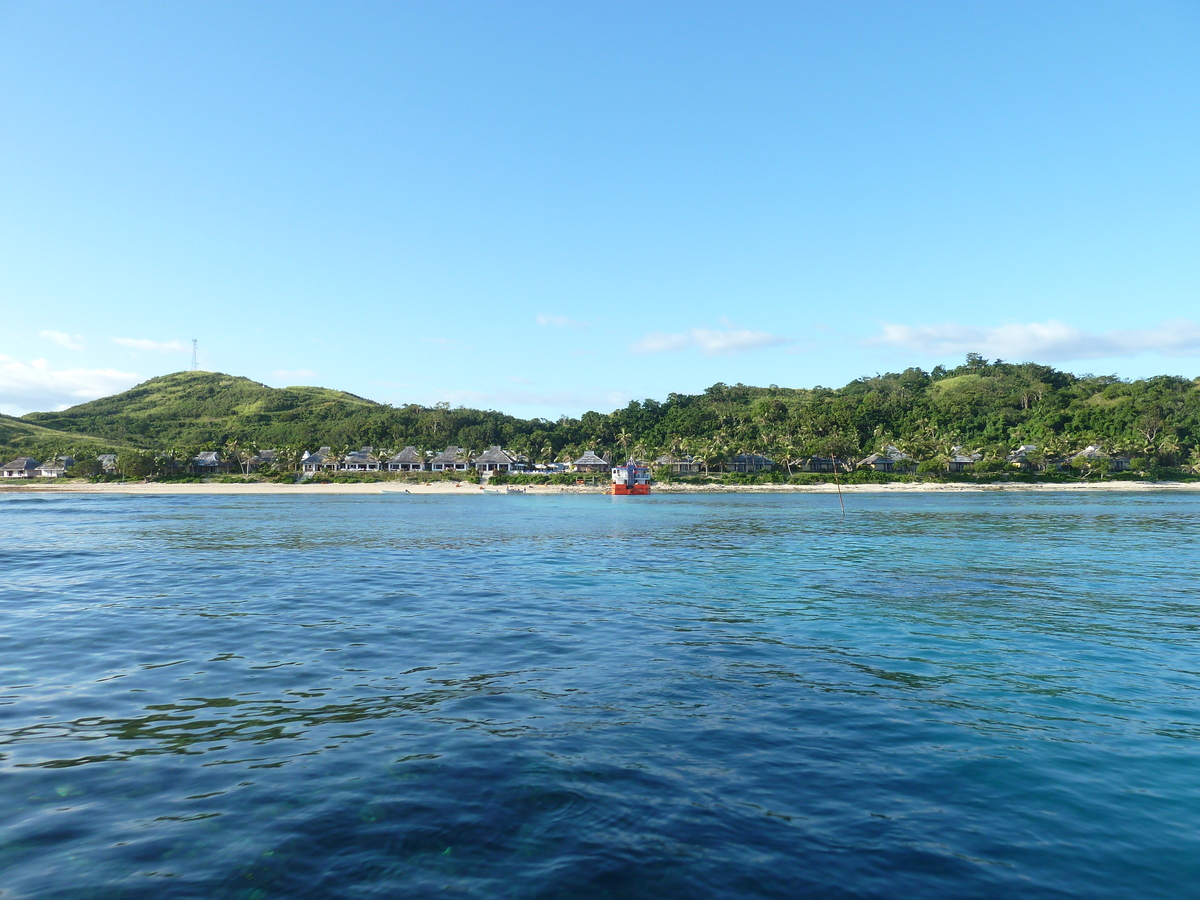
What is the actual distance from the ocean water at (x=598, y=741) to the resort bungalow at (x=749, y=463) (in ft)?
291

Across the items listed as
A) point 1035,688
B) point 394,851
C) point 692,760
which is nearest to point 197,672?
point 394,851

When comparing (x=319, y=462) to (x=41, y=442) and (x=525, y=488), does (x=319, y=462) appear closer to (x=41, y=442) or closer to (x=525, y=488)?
(x=525, y=488)

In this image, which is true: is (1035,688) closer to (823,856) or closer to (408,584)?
(823,856)

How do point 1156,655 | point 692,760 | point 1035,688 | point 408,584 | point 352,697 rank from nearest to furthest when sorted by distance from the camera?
point 692,760 → point 352,697 → point 1035,688 → point 1156,655 → point 408,584

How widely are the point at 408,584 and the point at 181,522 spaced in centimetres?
2898

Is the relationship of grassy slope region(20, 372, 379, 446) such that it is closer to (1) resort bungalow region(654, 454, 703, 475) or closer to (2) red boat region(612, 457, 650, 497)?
(1) resort bungalow region(654, 454, 703, 475)

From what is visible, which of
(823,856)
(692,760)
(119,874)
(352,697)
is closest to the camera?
(119,874)

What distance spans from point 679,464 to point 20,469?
111975 millimetres

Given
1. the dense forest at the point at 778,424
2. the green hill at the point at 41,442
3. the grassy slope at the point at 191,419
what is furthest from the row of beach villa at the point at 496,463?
the grassy slope at the point at 191,419

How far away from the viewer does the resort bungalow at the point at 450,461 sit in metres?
118

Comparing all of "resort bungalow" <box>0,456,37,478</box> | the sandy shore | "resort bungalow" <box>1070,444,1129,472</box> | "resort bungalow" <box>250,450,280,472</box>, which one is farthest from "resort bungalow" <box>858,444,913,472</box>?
"resort bungalow" <box>0,456,37,478</box>

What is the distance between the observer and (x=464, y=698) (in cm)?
870

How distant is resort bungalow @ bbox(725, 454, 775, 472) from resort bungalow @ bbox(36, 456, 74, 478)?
10951 centimetres

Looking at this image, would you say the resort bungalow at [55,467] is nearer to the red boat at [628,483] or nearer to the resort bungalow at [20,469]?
the resort bungalow at [20,469]
